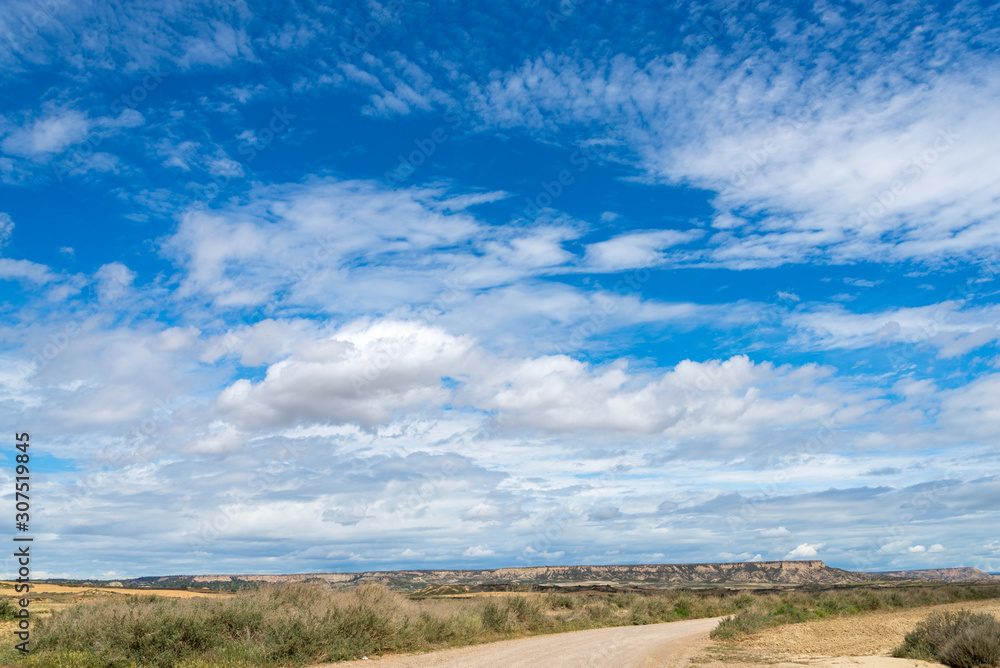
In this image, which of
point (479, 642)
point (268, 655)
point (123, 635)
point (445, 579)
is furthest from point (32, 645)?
point (445, 579)

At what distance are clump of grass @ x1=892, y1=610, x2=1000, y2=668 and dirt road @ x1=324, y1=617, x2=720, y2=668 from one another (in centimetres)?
585

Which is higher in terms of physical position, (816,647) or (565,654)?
(565,654)

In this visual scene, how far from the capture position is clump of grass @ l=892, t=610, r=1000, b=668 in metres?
14.4

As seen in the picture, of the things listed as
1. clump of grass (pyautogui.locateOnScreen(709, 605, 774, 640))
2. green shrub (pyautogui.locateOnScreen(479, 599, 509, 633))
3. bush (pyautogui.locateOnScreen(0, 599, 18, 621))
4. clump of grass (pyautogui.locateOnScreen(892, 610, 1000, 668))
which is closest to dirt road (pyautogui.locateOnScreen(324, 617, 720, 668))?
clump of grass (pyautogui.locateOnScreen(709, 605, 774, 640))

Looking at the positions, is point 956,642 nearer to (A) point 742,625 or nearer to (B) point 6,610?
(A) point 742,625

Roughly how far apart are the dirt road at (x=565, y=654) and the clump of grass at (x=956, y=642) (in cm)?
585

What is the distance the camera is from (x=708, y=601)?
5538 centimetres

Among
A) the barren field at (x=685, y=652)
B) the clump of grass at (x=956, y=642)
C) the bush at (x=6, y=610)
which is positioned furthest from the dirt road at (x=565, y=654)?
the bush at (x=6, y=610)

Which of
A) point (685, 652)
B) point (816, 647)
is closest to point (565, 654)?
point (685, 652)

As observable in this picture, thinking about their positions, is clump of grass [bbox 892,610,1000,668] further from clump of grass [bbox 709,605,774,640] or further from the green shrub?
the green shrub

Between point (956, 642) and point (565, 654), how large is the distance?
995 cm

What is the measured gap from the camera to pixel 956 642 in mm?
15297

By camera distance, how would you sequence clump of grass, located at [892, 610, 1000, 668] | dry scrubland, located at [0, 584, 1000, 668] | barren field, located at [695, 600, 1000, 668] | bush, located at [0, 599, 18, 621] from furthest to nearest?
bush, located at [0, 599, 18, 621] < barren field, located at [695, 600, 1000, 668] < dry scrubland, located at [0, 584, 1000, 668] < clump of grass, located at [892, 610, 1000, 668]

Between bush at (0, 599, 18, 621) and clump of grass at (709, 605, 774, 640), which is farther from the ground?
bush at (0, 599, 18, 621)
